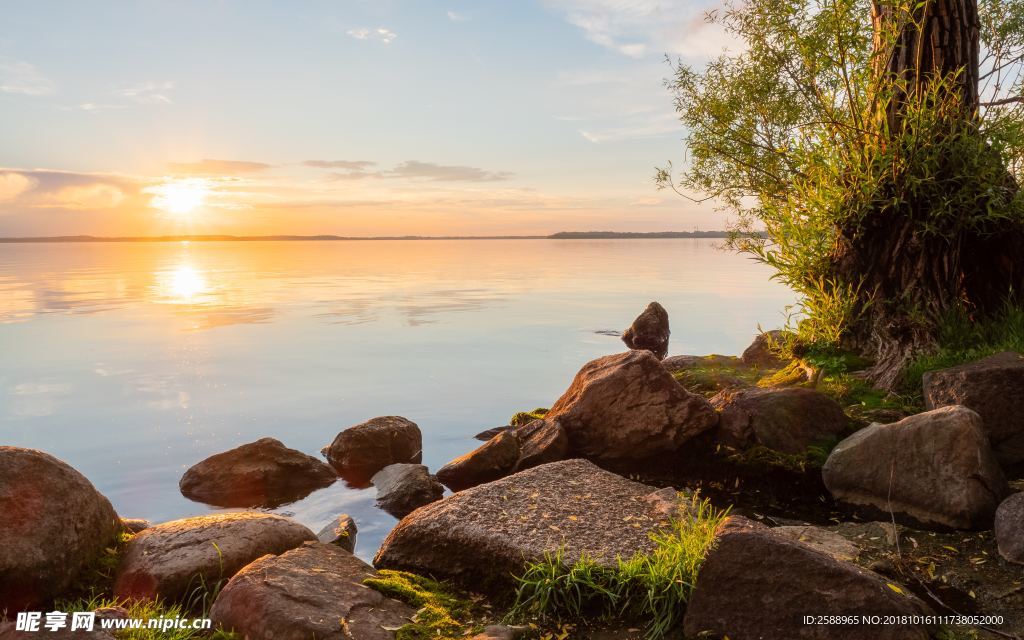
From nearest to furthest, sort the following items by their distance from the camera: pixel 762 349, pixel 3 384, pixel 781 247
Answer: pixel 781 247 < pixel 762 349 < pixel 3 384

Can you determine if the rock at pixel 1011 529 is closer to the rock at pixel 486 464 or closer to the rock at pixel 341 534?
the rock at pixel 486 464

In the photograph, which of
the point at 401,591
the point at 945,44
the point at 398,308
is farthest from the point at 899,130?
the point at 398,308

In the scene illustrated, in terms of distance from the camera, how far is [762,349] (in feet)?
54.4

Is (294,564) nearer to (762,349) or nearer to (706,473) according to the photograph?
(706,473)

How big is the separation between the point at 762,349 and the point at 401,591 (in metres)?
12.5

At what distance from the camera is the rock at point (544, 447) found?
1055 centimetres

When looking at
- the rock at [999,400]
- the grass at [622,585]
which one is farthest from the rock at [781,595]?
the rock at [999,400]

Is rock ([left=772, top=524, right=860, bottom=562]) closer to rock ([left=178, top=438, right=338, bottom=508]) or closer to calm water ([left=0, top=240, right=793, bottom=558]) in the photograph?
calm water ([left=0, top=240, right=793, bottom=558])

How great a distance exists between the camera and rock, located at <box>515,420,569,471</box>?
10.5 metres

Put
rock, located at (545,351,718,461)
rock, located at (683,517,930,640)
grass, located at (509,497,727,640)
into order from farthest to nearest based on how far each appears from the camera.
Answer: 1. rock, located at (545,351,718,461)
2. grass, located at (509,497,727,640)
3. rock, located at (683,517,930,640)

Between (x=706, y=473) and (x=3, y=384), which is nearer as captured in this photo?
(x=706, y=473)

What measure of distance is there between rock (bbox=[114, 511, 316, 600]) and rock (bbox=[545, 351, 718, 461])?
4.73m

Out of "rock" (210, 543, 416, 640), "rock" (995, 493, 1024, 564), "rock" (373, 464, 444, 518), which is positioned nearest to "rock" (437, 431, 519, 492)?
"rock" (373, 464, 444, 518)

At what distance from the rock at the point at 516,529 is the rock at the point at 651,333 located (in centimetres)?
2019
